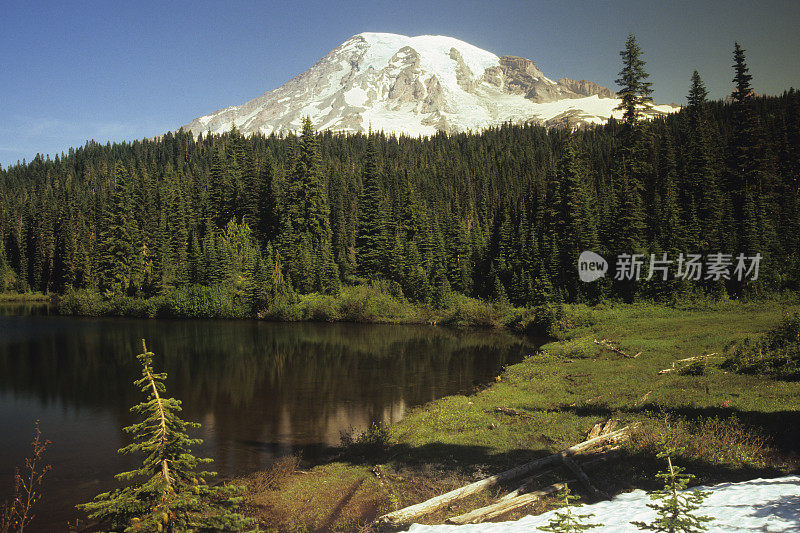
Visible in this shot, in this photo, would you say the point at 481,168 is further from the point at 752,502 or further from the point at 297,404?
the point at 752,502

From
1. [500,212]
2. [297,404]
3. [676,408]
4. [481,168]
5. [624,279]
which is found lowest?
[297,404]

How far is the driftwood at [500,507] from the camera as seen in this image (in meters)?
10.1

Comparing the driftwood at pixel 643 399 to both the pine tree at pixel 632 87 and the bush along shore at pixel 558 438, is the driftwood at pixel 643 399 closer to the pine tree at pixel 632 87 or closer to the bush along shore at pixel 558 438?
the bush along shore at pixel 558 438

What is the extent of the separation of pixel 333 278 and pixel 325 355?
2604 centimetres

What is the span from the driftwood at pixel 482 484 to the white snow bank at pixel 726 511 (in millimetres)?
→ 445

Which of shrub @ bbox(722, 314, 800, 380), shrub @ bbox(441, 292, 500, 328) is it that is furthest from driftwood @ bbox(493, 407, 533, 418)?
shrub @ bbox(441, 292, 500, 328)

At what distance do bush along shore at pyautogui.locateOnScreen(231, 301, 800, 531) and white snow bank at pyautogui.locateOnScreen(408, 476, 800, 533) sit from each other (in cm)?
66

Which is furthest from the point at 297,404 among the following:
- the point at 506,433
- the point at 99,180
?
the point at 99,180

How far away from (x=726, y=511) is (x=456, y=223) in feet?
201

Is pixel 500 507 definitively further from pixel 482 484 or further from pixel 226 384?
pixel 226 384

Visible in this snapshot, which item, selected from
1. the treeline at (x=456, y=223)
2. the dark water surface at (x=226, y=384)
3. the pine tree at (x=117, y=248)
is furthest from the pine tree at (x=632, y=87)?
the pine tree at (x=117, y=248)

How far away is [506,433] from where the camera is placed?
16.2 metres

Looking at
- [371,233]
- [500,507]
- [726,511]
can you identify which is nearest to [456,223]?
[371,233]

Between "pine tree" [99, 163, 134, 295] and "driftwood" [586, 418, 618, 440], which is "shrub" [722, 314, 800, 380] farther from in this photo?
"pine tree" [99, 163, 134, 295]
